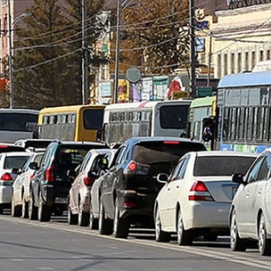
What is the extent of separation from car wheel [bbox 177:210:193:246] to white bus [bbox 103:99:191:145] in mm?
22198

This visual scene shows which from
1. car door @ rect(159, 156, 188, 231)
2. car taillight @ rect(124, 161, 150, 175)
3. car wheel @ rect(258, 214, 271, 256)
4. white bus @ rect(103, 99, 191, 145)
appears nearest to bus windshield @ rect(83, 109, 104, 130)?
white bus @ rect(103, 99, 191, 145)

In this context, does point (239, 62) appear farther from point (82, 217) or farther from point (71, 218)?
point (82, 217)

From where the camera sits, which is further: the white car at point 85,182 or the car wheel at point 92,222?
the white car at point 85,182

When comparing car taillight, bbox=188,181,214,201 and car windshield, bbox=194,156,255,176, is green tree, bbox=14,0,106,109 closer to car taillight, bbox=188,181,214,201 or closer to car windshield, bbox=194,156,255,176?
car windshield, bbox=194,156,255,176

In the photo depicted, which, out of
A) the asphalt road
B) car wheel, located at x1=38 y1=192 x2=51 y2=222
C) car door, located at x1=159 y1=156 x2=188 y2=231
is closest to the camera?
the asphalt road

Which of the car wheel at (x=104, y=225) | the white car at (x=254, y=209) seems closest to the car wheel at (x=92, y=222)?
the car wheel at (x=104, y=225)

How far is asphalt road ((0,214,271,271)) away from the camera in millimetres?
15297

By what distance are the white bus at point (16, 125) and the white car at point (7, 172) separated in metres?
21.8

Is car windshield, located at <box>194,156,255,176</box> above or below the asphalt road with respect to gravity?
above

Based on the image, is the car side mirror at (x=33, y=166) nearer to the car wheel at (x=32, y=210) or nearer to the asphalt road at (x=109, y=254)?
the car wheel at (x=32, y=210)

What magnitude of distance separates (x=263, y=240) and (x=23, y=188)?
14485 mm

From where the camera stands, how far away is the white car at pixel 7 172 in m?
32.2

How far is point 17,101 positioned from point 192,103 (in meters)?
47.2

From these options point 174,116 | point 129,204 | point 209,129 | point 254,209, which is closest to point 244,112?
point 209,129
